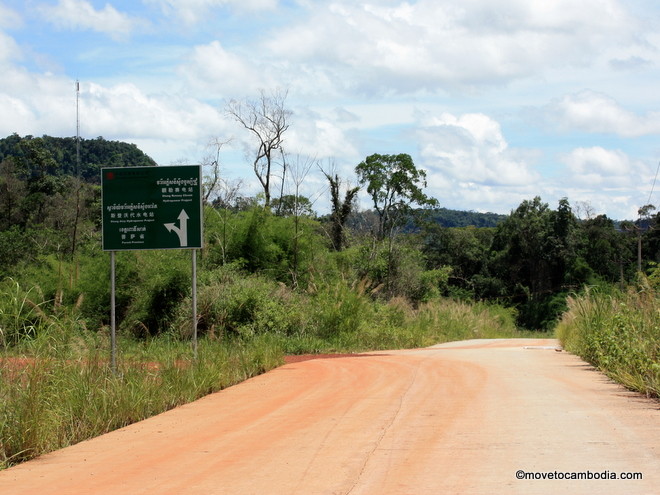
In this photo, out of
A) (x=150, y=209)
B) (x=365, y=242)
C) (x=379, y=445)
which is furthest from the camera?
(x=365, y=242)

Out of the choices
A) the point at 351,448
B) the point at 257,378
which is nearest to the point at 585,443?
the point at 351,448

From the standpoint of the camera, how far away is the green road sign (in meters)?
13.0

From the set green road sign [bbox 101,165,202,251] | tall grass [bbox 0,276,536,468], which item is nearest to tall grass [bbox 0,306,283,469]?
tall grass [bbox 0,276,536,468]

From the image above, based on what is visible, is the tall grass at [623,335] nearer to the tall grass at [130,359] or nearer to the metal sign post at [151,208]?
the tall grass at [130,359]

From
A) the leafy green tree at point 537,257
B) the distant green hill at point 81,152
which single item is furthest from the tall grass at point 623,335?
the distant green hill at point 81,152

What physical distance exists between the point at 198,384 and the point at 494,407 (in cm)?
478

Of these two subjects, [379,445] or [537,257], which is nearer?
[379,445]

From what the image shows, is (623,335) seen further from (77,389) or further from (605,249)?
(605,249)

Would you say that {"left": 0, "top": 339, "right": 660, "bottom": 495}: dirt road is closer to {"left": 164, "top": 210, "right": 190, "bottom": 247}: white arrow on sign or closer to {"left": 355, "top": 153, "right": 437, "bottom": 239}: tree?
{"left": 164, "top": 210, "right": 190, "bottom": 247}: white arrow on sign

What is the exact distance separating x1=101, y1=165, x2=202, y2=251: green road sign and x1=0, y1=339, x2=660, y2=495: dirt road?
2.94 m

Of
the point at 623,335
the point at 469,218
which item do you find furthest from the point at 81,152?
the point at 469,218

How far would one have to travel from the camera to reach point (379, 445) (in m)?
7.61

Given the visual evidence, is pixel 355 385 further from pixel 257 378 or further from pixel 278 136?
pixel 278 136

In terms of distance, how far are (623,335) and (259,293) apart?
14.7 m
